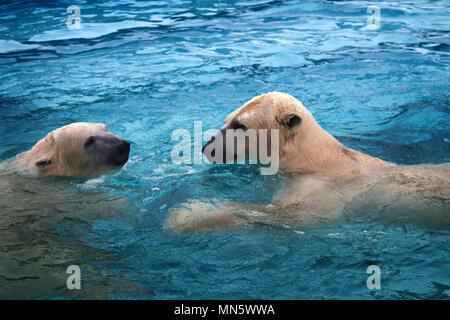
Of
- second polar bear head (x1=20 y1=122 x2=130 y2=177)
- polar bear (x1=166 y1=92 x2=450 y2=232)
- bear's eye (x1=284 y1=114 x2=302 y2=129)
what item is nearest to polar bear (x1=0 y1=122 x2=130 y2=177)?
second polar bear head (x1=20 y1=122 x2=130 y2=177)

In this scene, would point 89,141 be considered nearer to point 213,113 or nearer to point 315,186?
point 315,186

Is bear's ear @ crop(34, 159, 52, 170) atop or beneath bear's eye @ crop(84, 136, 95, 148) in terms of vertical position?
beneath

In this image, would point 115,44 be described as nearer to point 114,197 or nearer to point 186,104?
point 186,104

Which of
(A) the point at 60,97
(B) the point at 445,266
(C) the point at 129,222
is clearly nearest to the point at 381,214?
(B) the point at 445,266

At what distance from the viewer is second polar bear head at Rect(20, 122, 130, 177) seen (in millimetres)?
5262

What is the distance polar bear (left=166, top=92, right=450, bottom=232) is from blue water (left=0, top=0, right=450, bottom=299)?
0.54 feet

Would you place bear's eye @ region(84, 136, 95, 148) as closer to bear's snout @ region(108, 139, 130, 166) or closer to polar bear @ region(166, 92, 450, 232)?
bear's snout @ region(108, 139, 130, 166)

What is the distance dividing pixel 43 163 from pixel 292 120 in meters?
2.53

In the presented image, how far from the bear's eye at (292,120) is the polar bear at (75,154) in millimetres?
1711

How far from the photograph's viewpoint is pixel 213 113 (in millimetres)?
7766

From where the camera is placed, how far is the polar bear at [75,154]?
5258mm

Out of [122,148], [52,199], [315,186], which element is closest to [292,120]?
[315,186]

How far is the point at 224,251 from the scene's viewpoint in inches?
157
